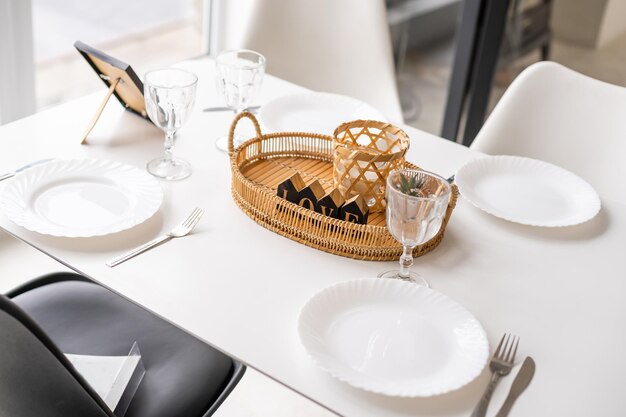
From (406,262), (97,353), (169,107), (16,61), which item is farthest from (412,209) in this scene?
(16,61)

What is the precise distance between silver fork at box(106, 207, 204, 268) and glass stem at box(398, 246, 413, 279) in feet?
1.12

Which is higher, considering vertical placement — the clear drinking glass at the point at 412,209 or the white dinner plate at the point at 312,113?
the clear drinking glass at the point at 412,209

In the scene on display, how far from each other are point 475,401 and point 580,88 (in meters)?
1.09

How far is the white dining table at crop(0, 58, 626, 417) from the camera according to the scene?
978 millimetres

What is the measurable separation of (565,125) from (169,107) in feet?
3.21

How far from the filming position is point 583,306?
1.17m

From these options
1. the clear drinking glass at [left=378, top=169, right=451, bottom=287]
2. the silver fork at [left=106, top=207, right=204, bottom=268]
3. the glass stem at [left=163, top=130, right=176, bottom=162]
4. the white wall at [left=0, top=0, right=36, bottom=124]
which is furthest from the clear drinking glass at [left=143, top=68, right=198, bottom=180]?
the white wall at [left=0, top=0, right=36, bottom=124]

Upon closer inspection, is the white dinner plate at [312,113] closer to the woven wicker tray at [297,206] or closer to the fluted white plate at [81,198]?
the woven wicker tray at [297,206]

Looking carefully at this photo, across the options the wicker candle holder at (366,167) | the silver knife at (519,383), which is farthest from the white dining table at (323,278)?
the wicker candle holder at (366,167)

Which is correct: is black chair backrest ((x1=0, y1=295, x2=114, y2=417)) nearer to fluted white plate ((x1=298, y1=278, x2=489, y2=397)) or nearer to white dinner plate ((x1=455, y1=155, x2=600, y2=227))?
fluted white plate ((x1=298, y1=278, x2=489, y2=397))

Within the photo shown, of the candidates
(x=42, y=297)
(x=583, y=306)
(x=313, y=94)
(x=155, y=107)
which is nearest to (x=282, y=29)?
(x=313, y=94)

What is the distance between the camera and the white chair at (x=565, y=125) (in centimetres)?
177

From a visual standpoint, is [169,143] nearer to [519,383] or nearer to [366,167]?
[366,167]

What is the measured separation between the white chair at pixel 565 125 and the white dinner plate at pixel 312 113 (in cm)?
36
